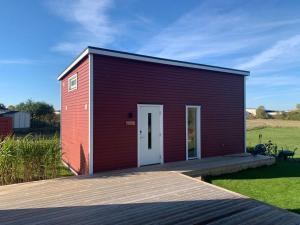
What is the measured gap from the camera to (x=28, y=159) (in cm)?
742

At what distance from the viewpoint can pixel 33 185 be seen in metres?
6.58

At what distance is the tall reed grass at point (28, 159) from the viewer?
7227 millimetres

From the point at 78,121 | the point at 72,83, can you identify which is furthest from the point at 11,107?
the point at 78,121

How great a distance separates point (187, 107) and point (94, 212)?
239 inches

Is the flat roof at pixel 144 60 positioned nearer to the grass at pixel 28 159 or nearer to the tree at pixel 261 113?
the grass at pixel 28 159

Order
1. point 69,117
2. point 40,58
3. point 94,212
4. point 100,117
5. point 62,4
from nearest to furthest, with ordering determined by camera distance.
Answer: point 94,212, point 100,117, point 62,4, point 69,117, point 40,58

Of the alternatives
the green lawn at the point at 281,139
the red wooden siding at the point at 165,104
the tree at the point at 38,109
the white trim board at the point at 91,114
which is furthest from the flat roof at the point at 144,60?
the tree at the point at 38,109

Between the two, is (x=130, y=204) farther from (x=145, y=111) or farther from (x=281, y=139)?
(x=281, y=139)

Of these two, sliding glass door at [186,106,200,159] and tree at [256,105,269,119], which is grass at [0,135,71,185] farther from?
tree at [256,105,269,119]

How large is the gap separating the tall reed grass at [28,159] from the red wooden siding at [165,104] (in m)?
1.24

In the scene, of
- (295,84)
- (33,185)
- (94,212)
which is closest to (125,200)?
(94,212)

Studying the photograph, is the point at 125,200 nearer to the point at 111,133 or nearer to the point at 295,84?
the point at 111,133

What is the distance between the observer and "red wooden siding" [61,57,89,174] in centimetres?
807

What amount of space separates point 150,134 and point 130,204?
412 centimetres
